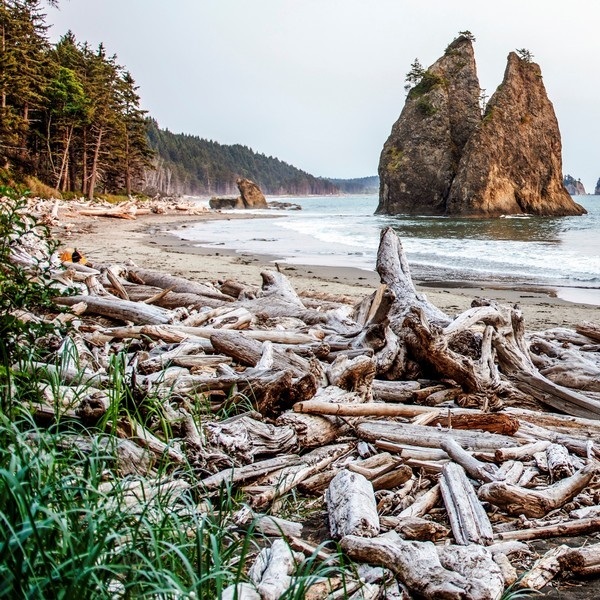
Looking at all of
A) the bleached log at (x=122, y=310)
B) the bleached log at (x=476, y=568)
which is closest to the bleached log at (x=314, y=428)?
the bleached log at (x=476, y=568)

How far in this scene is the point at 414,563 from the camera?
2.31 meters

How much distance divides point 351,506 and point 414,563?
19.3 inches

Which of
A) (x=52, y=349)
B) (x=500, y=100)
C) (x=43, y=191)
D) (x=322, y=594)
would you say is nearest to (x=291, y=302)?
(x=52, y=349)

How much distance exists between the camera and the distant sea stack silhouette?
217 ft

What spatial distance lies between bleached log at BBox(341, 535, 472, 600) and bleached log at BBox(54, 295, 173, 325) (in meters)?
4.17

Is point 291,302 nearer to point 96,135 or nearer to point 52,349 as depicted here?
point 52,349

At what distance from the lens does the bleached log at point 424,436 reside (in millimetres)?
3639

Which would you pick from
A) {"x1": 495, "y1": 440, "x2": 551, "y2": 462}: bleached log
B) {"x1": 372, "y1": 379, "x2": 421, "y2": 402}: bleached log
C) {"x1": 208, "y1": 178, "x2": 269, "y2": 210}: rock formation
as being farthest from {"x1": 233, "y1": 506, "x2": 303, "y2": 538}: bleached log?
{"x1": 208, "y1": 178, "x2": 269, "y2": 210}: rock formation

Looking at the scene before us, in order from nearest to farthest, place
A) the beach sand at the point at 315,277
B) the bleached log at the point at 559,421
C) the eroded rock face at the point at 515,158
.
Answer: the bleached log at the point at 559,421 < the beach sand at the point at 315,277 < the eroded rock face at the point at 515,158

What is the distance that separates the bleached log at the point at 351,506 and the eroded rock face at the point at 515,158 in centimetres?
6438

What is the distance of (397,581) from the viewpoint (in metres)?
2.29

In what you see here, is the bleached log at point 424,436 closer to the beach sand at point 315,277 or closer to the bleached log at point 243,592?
the bleached log at point 243,592

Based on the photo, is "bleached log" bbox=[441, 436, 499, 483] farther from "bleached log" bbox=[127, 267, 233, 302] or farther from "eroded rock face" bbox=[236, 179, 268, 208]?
"eroded rock face" bbox=[236, 179, 268, 208]

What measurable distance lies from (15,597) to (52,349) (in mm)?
3530
